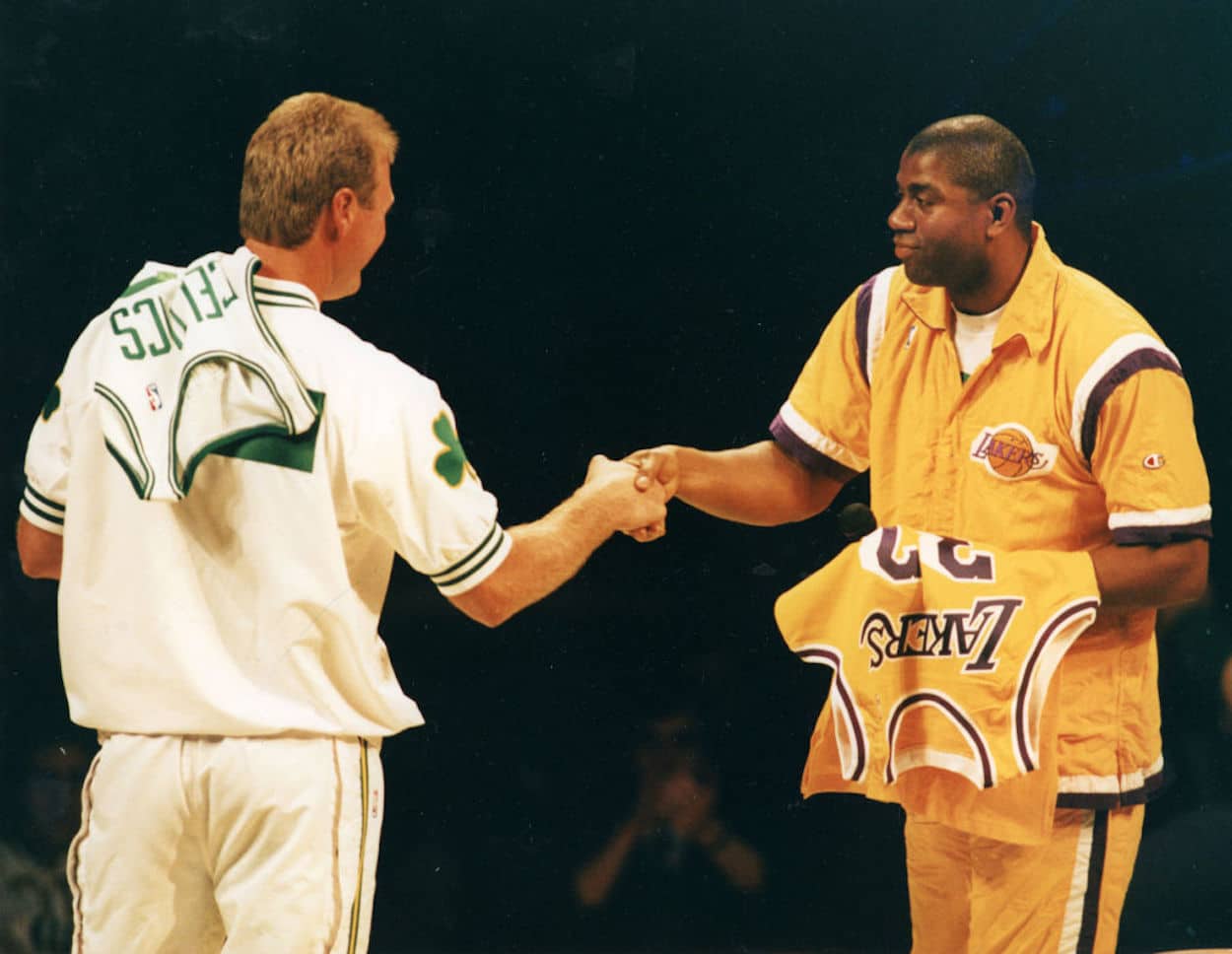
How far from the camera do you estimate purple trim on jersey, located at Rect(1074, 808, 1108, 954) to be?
8.71 ft

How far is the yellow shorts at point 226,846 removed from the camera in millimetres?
2316

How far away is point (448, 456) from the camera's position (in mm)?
2477

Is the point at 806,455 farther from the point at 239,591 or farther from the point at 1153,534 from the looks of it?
the point at 239,591

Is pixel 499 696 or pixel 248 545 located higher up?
pixel 248 545

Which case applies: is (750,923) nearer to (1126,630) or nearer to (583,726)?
(583,726)

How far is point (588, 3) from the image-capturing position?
10.4 ft

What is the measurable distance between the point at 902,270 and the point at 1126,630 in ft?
2.61

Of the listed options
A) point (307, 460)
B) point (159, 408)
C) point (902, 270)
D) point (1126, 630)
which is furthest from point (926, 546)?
point (159, 408)

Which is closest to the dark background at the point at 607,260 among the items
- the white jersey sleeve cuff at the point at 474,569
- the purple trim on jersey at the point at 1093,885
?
the purple trim on jersey at the point at 1093,885

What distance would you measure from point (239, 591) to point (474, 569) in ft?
1.19

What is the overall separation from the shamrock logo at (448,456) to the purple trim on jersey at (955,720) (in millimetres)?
869

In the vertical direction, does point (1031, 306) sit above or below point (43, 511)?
above

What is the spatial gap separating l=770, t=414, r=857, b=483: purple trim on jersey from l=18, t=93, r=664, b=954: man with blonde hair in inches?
32.5

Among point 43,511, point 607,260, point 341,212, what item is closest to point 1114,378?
point 607,260
